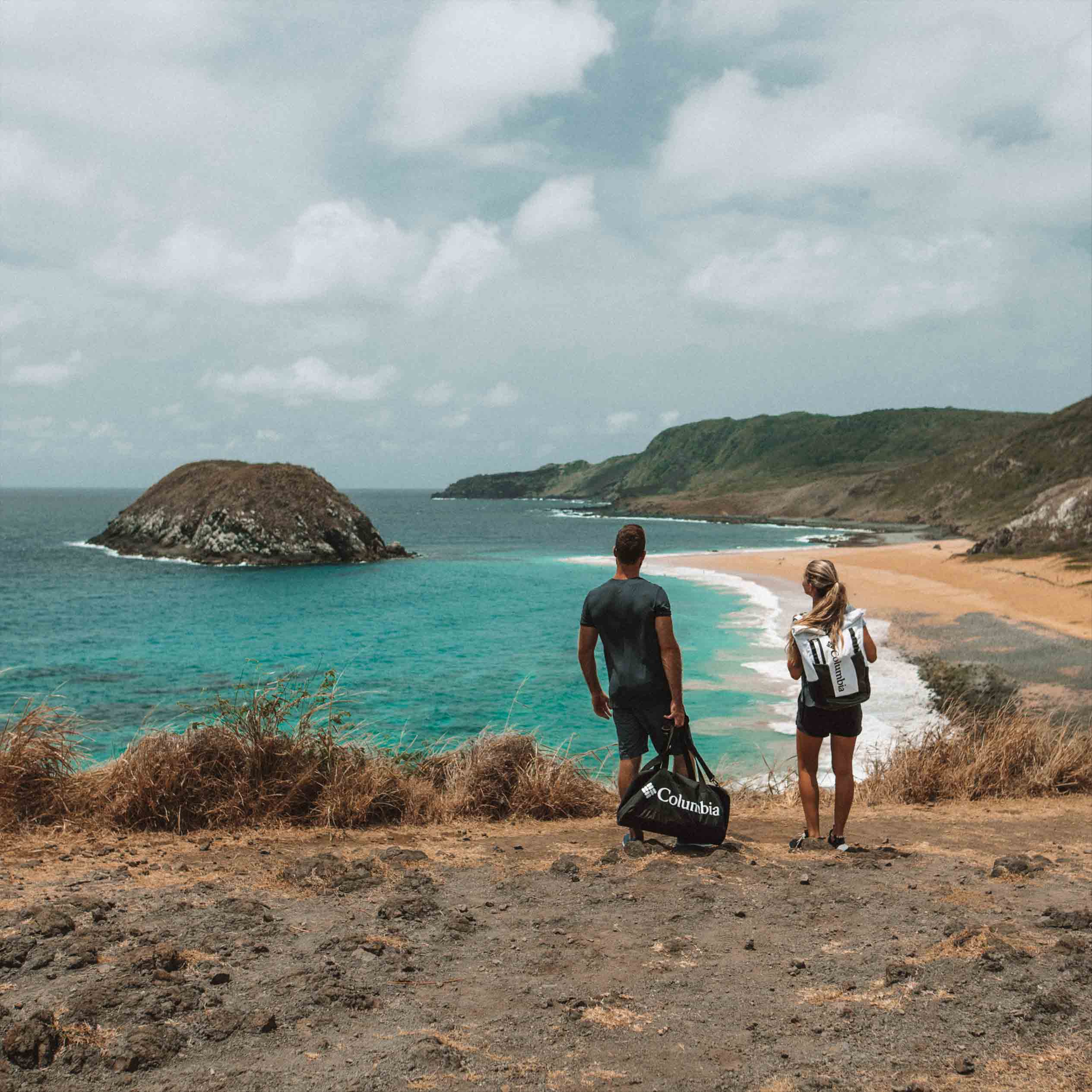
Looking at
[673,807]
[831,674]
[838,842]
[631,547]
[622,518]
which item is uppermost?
[622,518]

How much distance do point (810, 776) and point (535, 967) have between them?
286 centimetres

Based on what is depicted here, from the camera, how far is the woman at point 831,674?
5754 mm

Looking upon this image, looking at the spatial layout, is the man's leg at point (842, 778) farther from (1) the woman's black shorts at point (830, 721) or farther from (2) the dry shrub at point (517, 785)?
(2) the dry shrub at point (517, 785)

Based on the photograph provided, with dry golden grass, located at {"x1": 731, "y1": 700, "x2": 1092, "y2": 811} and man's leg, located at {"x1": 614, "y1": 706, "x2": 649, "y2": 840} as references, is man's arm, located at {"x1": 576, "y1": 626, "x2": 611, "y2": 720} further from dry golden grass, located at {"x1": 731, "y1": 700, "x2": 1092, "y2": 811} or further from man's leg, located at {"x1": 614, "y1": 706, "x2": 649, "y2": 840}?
dry golden grass, located at {"x1": 731, "y1": 700, "x2": 1092, "y2": 811}

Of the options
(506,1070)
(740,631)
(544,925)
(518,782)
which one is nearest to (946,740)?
(518,782)

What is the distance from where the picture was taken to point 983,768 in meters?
8.37

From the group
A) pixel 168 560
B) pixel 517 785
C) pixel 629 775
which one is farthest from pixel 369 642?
pixel 168 560

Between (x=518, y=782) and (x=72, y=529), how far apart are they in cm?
10460

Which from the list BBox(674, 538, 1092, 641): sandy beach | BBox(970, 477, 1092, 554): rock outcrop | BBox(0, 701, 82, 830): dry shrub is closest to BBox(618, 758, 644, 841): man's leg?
BBox(0, 701, 82, 830): dry shrub

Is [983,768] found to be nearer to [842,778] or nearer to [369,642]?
[842,778]

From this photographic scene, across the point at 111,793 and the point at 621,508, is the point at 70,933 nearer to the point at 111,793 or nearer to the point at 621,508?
the point at 111,793

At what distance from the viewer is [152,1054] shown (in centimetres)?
318

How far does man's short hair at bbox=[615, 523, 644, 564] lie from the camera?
5.85 meters

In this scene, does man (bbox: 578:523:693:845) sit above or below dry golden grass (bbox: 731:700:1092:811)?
above
